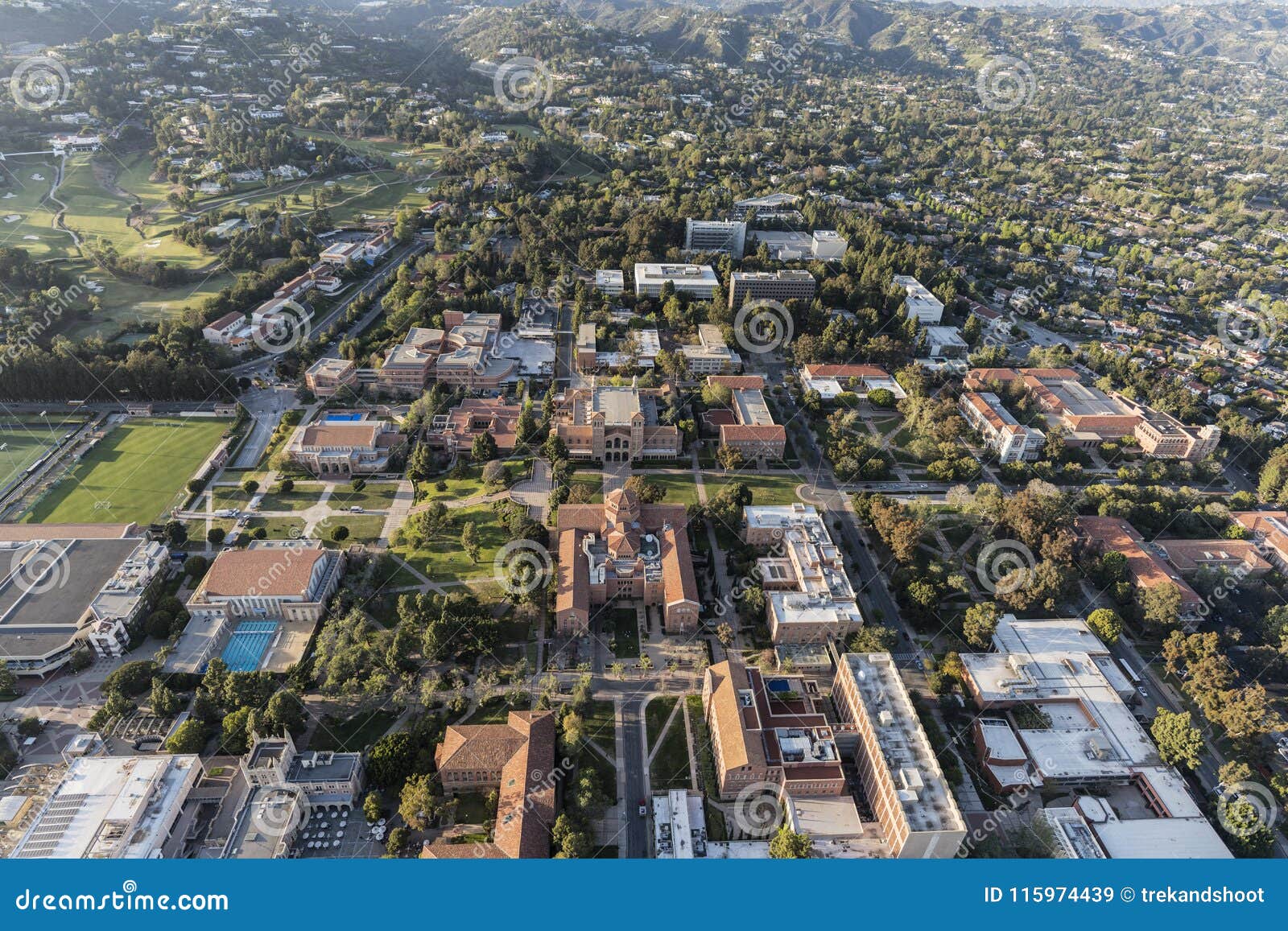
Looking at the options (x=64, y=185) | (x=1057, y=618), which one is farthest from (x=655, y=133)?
(x=1057, y=618)

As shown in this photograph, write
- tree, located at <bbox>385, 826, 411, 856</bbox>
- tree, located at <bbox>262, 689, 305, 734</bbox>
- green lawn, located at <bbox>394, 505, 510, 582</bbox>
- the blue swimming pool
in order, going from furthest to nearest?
green lawn, located at <bbox>394, 505, 510, 582</bbox>
the blue swimming pool
tree, located at <bbox>262, 689, 305, 734</bbox>
tree, located at <bbox>385, 826, 411, 856</bbox>

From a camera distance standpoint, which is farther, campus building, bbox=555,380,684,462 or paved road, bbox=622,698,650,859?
campus building, bbox=555,380,684,462

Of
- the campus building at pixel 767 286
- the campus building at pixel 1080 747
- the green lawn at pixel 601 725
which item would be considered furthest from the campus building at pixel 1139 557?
the campus building at pixel 767 286

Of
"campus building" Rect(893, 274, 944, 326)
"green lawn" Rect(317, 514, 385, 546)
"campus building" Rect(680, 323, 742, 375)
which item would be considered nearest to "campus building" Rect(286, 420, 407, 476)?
"green lawn" Rect(317, 514, 385, 546)

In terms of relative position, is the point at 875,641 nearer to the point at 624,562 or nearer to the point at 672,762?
the point at 672,762

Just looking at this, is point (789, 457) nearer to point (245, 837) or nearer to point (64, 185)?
point (245, 837)

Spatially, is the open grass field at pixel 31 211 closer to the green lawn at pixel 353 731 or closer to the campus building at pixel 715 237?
the campus building at pixel 715 237

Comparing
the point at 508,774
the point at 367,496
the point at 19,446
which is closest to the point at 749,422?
the point at 367,496

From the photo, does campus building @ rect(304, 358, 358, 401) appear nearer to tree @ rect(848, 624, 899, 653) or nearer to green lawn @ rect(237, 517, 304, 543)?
green lawn @ rect(237, 517, 304, 543)
